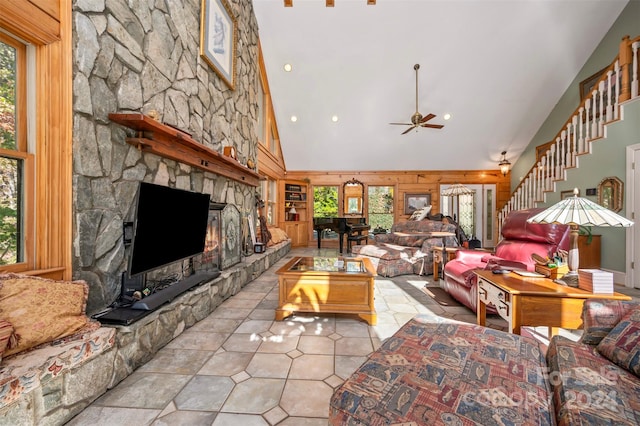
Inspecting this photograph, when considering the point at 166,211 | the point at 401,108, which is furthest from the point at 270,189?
the point at 166,211

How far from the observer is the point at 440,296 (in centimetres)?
338

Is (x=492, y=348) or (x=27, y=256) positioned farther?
(x=27, y=256)

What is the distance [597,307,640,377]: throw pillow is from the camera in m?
1.06

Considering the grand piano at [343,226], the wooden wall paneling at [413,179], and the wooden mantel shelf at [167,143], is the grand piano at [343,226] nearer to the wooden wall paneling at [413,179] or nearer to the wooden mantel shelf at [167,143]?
the wooden wall paneling at [413,179]

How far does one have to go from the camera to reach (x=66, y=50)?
159cm

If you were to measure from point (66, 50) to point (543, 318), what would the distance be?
3471mm

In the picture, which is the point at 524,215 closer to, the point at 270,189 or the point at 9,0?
the point at 9,0

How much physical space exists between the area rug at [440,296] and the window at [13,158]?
3.59 m

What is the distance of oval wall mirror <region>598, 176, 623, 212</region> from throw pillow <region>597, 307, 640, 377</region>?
417 centimetres

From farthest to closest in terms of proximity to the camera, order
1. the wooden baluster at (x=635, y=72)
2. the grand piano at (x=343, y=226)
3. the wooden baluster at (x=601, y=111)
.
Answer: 1. the grand piano at (x=343, y=226)
2. the wooden baluster at (x=601, y=111)
3. the wooden baluster at (x=635, y=72)

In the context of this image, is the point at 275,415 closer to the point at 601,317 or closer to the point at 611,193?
the point at 601,317

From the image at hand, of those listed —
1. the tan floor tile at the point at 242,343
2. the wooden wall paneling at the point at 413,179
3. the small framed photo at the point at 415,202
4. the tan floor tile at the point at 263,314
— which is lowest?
the tan floor tile at the point at 263,314

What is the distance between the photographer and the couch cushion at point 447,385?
84 cm

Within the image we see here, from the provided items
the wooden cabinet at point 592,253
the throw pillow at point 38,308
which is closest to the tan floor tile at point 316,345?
the throw pillow at point 38,308
